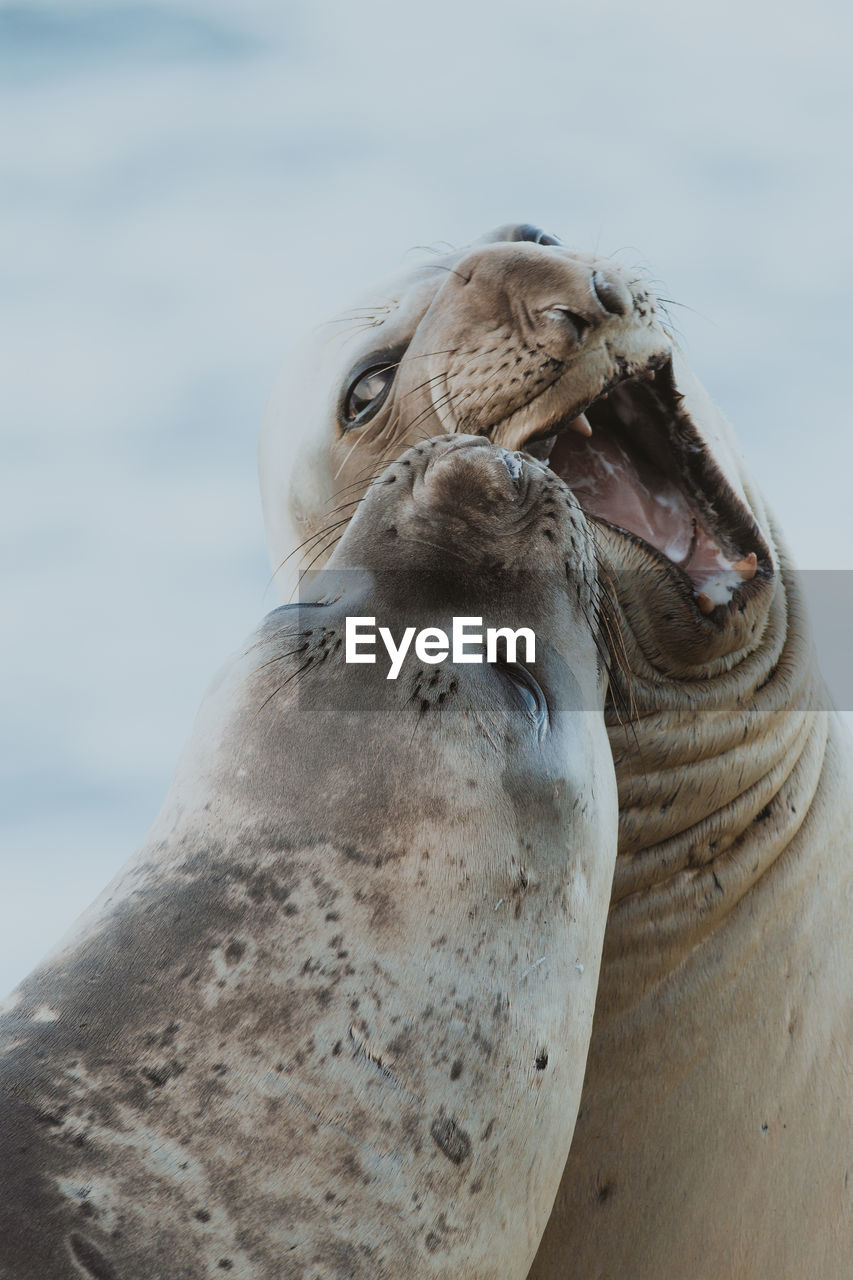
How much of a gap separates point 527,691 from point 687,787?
2.29ft

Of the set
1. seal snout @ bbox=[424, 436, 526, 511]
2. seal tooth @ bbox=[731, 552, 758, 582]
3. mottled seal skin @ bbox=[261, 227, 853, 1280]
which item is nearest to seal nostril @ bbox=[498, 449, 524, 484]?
seal snout @ bbox=[424, 436, 526, 511]

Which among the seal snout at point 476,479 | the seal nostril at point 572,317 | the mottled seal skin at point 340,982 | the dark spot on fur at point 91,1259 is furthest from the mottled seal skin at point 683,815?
the dark spot on fur at point 91,1259

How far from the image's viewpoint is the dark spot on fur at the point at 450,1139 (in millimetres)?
1671

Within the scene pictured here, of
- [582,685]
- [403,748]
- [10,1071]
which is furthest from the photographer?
[582,685]

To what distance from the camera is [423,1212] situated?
1632 mm

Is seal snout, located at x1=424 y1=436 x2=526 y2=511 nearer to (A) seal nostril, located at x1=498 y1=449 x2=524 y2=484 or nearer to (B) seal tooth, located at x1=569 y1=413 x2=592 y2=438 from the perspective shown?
(A) seal nostril, located at x1=498 y1=449 x2=524 y2=484

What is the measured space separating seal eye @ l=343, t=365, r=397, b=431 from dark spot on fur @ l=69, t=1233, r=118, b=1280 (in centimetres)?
214

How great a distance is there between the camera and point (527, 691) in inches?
84.0

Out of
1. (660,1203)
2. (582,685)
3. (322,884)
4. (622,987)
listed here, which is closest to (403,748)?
(322,884)

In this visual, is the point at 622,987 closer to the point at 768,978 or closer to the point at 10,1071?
the point at 768,978

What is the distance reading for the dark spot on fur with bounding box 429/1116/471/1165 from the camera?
5.48ft

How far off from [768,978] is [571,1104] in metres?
0.97

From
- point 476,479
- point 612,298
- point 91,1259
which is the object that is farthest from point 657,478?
point 91,1259

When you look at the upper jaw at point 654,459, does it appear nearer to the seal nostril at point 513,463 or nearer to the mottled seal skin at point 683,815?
the mottled seal skin at point 683,815
